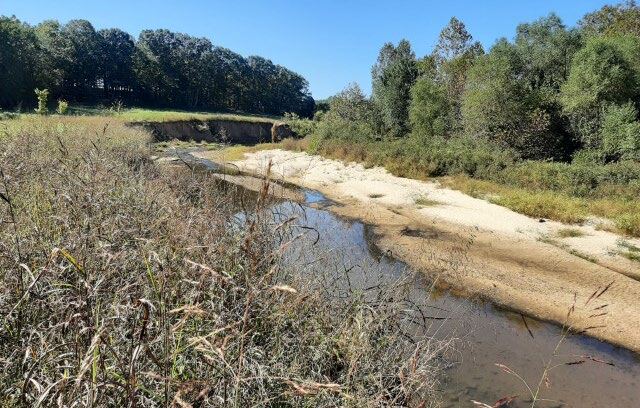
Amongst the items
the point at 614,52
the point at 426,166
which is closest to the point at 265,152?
the point at 426,166

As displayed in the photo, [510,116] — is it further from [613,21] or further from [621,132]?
[613,21]

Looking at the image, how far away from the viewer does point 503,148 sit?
2453 centimetres

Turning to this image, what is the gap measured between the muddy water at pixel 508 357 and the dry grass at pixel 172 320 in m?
0.89

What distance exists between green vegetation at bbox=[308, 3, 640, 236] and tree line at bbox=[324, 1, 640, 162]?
0.23 ft

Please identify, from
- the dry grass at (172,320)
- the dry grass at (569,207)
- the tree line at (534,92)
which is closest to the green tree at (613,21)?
the tree line at (534,92)

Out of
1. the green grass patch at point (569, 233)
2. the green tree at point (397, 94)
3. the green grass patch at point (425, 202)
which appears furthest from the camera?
the green tree at point (397, 94)

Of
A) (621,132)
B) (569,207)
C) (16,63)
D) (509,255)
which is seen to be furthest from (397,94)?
(16,63)

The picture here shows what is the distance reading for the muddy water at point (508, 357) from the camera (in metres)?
5.39

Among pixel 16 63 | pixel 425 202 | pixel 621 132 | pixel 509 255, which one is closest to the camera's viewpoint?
pixel 509 255

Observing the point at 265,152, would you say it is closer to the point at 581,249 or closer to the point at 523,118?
the point at 523,118

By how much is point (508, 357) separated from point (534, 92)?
2462cm

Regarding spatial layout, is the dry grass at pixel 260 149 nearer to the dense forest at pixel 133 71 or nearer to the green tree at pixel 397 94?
the green tree at pixel 397 94

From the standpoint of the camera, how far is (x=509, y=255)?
11.3 metres

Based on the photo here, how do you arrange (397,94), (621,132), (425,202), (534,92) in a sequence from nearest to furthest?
Result: 1. (425,202)
2. (621,132)
3. (534,92)
4. (397,94)
